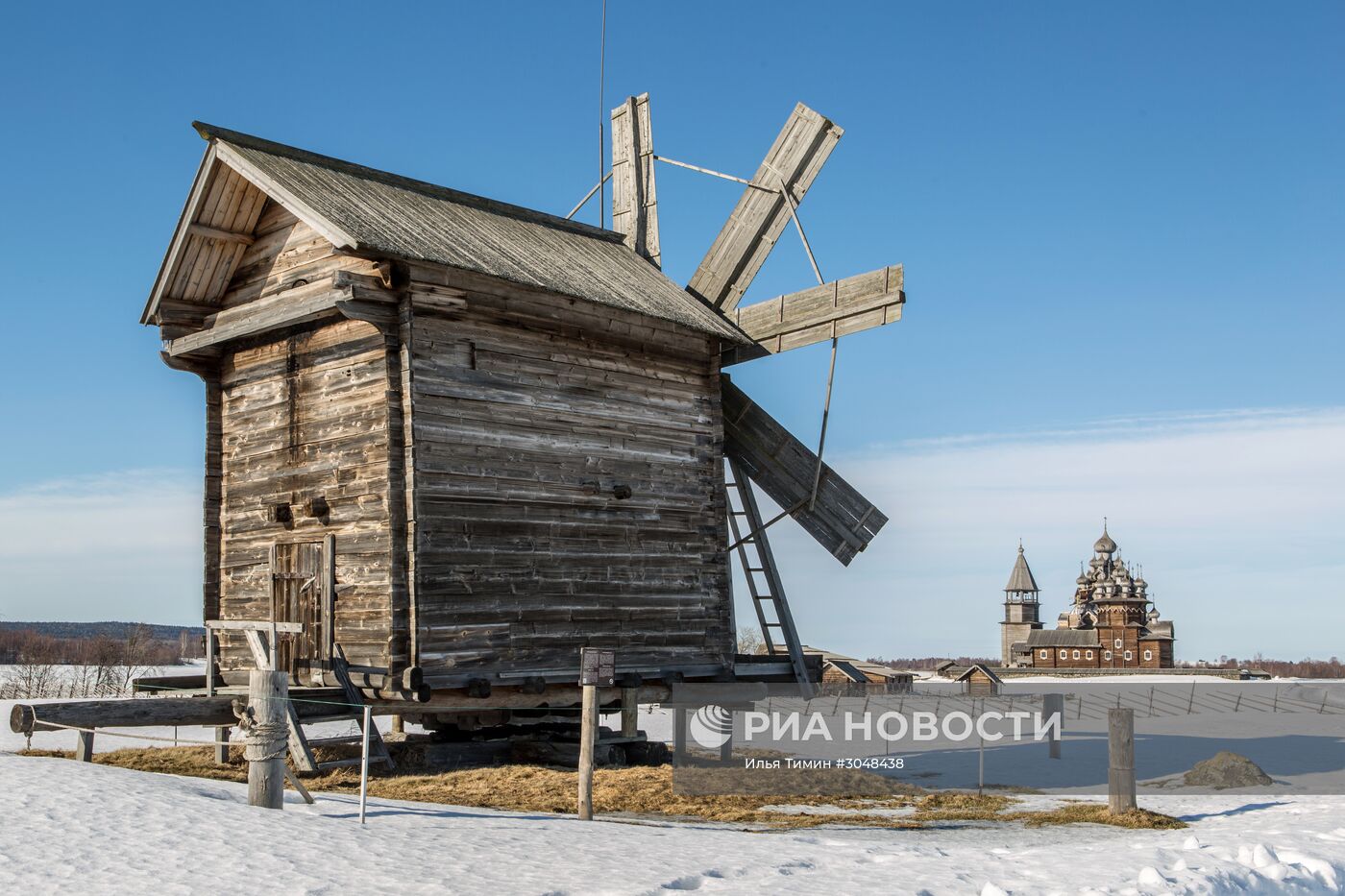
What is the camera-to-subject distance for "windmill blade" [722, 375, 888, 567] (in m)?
19.7

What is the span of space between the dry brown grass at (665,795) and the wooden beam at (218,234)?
6929 mm

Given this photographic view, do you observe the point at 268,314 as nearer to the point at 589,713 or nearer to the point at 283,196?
the point at 283,196

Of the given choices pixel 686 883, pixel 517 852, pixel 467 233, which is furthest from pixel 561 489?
pixel 686 883

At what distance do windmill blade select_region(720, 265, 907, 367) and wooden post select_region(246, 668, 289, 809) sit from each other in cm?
1076

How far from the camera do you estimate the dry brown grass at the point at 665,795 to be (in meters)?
12.9

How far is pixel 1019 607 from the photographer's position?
11200 cm

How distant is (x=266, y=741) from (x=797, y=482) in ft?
36.4

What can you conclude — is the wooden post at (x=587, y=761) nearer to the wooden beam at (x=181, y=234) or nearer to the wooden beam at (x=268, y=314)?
the wooden beam at (x=268, y=314)

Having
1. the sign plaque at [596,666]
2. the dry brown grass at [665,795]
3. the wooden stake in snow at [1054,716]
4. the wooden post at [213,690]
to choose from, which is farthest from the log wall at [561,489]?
the wooden stake in snow at [1054,716]

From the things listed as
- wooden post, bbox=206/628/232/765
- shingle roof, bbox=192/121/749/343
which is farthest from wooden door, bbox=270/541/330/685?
shingle roof, bbox=192/121/749/343

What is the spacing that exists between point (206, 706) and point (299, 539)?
2853mm

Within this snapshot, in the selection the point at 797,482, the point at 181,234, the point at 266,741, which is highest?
the point at 181,234

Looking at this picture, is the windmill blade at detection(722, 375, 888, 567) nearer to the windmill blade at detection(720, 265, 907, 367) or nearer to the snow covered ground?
the windmill blade at detection(720, 265, 907, 367)

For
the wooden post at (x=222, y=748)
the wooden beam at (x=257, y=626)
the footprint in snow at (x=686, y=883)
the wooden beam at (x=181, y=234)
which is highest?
the wooden beam at (x=181, y=234)
